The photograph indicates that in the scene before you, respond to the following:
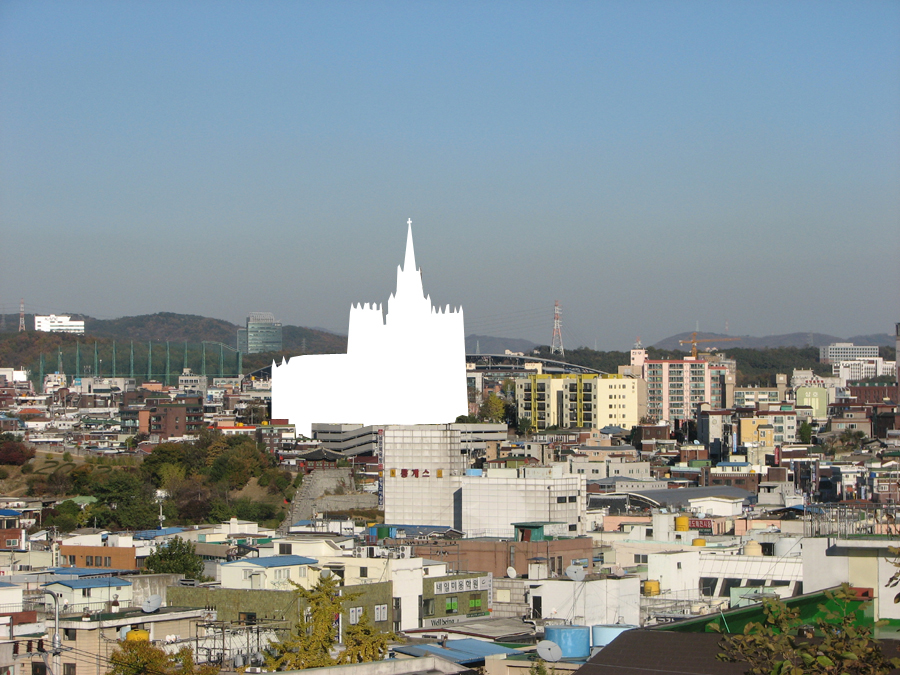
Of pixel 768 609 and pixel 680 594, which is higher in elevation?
pixel 768 609

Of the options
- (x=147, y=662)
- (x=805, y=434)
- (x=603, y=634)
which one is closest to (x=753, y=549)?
(x=603, y=634)

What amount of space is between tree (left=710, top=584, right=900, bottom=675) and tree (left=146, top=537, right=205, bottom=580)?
13073 mm

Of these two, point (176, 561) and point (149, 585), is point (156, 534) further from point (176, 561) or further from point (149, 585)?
point (149, 585)

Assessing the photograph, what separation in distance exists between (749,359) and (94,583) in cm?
10090

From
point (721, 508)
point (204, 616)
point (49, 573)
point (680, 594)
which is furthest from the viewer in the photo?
point (721, 508)

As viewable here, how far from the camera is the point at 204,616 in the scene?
39.7ft

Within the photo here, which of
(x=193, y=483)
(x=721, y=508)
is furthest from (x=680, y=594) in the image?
(x=193, y=483)

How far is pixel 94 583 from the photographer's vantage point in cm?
1407

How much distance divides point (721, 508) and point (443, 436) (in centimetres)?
607

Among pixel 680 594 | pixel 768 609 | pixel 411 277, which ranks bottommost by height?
pixel 680 594

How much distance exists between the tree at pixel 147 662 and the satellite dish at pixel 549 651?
2.11 meters

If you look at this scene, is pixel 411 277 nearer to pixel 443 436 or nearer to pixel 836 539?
pixel 443 436

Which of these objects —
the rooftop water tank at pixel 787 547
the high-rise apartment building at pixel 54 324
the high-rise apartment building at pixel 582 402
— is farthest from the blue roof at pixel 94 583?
the high-rise apartment building at pixel 54 324

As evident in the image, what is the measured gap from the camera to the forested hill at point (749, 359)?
97.8m
